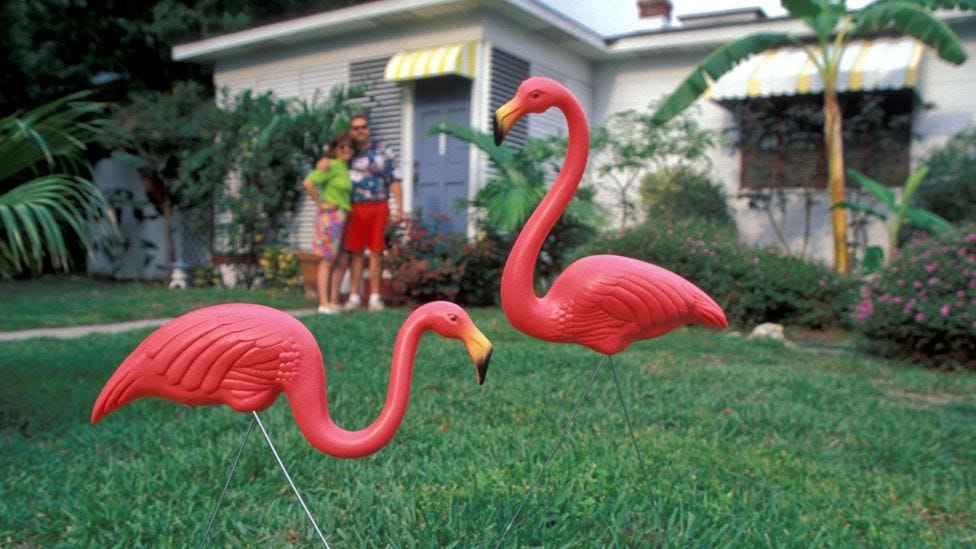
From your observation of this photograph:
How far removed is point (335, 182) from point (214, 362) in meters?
6.22

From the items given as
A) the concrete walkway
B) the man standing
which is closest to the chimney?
the man standing

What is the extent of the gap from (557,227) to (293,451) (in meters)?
7.12

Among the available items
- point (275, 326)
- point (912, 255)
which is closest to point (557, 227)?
point (912, 255)

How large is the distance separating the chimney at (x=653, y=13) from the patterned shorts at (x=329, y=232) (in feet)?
25.0

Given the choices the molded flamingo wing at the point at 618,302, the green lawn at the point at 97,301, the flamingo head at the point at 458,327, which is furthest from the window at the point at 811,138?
the flamingo head at the point at 458,327

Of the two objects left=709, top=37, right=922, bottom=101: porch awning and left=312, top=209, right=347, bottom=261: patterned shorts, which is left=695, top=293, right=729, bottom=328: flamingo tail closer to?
left=312, top=209, right=347, bottom=261: patterned shorts

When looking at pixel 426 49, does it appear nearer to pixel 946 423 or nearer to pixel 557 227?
pixel 557 227

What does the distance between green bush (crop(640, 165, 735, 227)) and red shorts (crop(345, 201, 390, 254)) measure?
435 centimetres

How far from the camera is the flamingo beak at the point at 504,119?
1.80 metres

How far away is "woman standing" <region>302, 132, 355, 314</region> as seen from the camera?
772 centimetres

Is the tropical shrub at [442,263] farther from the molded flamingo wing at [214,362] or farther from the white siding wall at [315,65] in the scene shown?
the molded flamingo wing at [214,362]

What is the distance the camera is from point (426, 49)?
10656mm

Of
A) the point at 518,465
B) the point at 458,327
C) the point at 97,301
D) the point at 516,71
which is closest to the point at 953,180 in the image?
the point at 516,71

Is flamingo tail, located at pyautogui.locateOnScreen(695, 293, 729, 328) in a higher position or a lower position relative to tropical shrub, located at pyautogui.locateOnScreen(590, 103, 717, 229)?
lower
